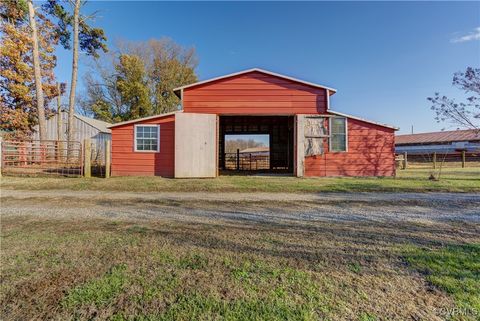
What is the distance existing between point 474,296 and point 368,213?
9.56 ft

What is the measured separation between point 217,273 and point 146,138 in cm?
952

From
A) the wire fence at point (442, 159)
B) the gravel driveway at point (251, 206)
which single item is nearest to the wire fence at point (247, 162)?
the wire fence at point (442, 159)

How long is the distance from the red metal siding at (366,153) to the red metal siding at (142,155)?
7.11m

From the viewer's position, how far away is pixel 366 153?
11.0m

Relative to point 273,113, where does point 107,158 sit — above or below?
below

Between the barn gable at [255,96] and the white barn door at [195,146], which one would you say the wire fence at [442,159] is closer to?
the barn gable at [255,96]

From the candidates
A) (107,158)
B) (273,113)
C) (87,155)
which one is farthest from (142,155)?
(273,113)

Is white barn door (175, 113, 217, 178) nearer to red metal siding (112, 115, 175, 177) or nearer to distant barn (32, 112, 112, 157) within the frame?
red metal siding (112, 115, 175, 177)

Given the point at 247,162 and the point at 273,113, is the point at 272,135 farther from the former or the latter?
the point at 273,113

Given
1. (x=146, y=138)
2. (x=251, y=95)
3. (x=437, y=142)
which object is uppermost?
(x=251, y=95)

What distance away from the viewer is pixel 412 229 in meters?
3.94

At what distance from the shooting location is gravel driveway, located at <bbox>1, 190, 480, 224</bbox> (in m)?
4.70

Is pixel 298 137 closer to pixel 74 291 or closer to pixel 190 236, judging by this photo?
pixel 190 236

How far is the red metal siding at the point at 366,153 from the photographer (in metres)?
11.0
